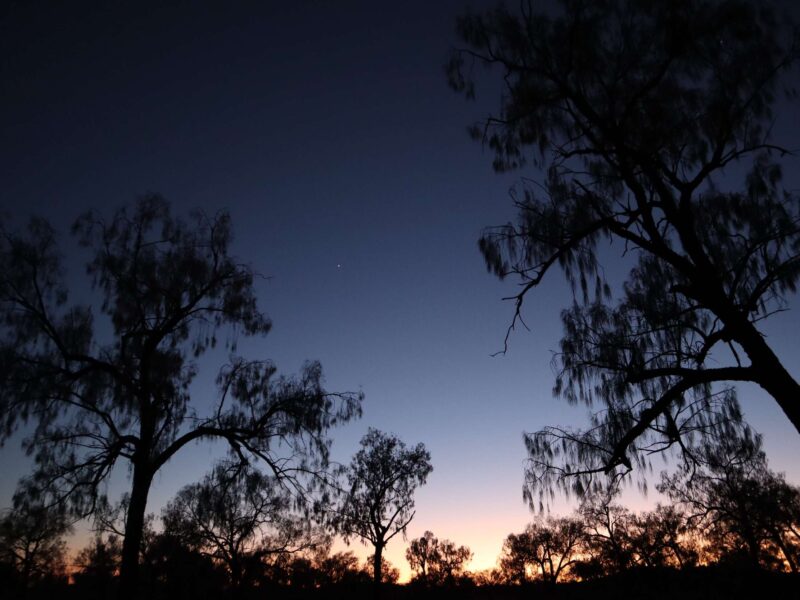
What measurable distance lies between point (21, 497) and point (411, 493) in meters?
19.1

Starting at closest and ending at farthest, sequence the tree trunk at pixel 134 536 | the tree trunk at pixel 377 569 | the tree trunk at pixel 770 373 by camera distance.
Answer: the tree trunk at pixel 770 373 → the tree trunk at pixel 134 536 → the tree trunk at pixel 377 569

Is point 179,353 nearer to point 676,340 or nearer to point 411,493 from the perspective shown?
point 676,340

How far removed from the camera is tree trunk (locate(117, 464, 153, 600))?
9.53 m

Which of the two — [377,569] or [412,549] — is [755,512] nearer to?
[377,569]

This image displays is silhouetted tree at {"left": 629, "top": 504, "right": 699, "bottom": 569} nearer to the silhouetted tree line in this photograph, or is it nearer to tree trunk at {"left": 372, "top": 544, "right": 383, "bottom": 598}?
the silhouetted tree line

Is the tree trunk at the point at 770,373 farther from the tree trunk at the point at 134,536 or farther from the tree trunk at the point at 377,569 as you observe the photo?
the tree trunk at the point at 377,569

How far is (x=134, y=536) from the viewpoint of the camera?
32.8 ft

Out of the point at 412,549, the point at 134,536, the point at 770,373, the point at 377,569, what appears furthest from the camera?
the point at 412,549

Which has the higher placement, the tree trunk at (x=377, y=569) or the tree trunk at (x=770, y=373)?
the tree trunk at (x=770, y=373)

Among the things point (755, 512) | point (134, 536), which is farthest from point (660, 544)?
point (134, 536)

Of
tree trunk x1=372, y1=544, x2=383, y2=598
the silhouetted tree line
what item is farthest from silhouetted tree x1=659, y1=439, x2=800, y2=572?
tree trunk x1=372, y1=544, x2=383, y2=598

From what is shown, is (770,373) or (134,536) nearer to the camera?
(770,373)

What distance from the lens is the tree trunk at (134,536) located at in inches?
375

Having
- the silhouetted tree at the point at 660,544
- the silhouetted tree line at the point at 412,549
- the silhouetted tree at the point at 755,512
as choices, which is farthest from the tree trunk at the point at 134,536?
the silhouetted tree at the point at 660,544
